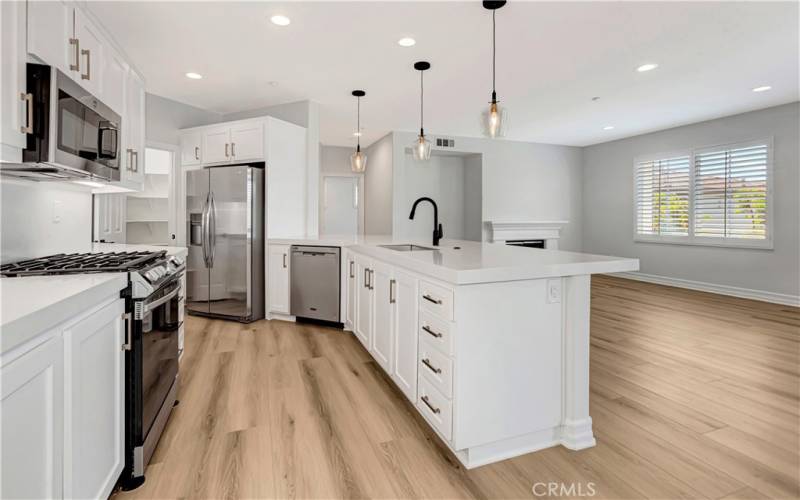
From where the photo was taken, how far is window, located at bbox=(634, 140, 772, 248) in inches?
214

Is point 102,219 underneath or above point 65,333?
above

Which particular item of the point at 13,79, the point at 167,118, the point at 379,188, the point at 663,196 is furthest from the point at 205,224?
the point at 663,196

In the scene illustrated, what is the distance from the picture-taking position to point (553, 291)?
193cm

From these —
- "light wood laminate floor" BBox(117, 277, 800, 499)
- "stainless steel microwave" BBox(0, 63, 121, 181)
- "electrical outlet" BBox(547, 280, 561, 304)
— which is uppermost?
"stainless steel microwave" BBox(0, 63, 121, 181)

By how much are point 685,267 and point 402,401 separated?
19.8 ft

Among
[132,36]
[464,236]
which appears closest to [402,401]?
[132,36]

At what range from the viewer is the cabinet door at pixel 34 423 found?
0.89 m

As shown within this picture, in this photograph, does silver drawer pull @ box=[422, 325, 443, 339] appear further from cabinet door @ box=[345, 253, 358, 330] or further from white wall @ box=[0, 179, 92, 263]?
white wall @ box=[0, 179, 92, 263]

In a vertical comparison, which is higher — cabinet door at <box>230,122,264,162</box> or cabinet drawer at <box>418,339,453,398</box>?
cabinet door at <box>230,122,264,162</box>

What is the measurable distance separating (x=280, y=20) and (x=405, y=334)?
2440mm

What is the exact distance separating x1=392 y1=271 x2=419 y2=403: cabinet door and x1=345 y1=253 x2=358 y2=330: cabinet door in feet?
3.77

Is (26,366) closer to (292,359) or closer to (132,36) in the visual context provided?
(292,359)

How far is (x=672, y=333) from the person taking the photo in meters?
3.88

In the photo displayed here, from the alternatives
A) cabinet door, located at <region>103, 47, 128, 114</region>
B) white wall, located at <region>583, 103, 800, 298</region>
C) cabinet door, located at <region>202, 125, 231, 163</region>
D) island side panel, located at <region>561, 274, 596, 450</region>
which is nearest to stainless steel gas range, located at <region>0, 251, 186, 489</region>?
cabinet door, located at <region>103, 47, 128, 114</region>
